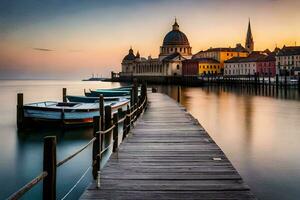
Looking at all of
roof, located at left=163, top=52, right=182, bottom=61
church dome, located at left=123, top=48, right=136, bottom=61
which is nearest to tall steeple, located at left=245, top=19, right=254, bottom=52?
roof, located at left=163, top=52, right=182, bottom=61

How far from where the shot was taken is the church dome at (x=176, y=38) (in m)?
143

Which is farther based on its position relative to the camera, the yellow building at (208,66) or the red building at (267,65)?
the yellow building at (208,66)

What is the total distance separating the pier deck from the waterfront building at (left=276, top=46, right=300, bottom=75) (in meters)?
97.1

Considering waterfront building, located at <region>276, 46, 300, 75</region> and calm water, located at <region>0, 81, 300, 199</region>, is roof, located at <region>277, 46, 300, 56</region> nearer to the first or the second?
waterfront building, located at <region>276, 46, 300, 75</region>

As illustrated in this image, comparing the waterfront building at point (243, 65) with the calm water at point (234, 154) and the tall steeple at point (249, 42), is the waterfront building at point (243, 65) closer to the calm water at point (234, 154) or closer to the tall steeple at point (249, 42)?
the tall steeple at point (249, 42)

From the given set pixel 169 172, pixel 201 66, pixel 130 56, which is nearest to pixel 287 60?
pixel 201 66

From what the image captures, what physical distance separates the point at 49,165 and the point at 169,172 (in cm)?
316

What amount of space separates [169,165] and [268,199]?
9.99 ft

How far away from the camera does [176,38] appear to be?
143625 mm

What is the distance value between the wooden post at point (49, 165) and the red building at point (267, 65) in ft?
356

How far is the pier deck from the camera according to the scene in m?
5.80

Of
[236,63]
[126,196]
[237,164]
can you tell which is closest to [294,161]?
[237,164]

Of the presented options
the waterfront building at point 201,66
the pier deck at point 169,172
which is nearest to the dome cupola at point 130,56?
the waterfront building at point 201,66

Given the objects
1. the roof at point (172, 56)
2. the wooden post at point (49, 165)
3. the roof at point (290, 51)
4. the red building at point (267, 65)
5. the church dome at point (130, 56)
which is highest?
the church dome at point (130, 56)
